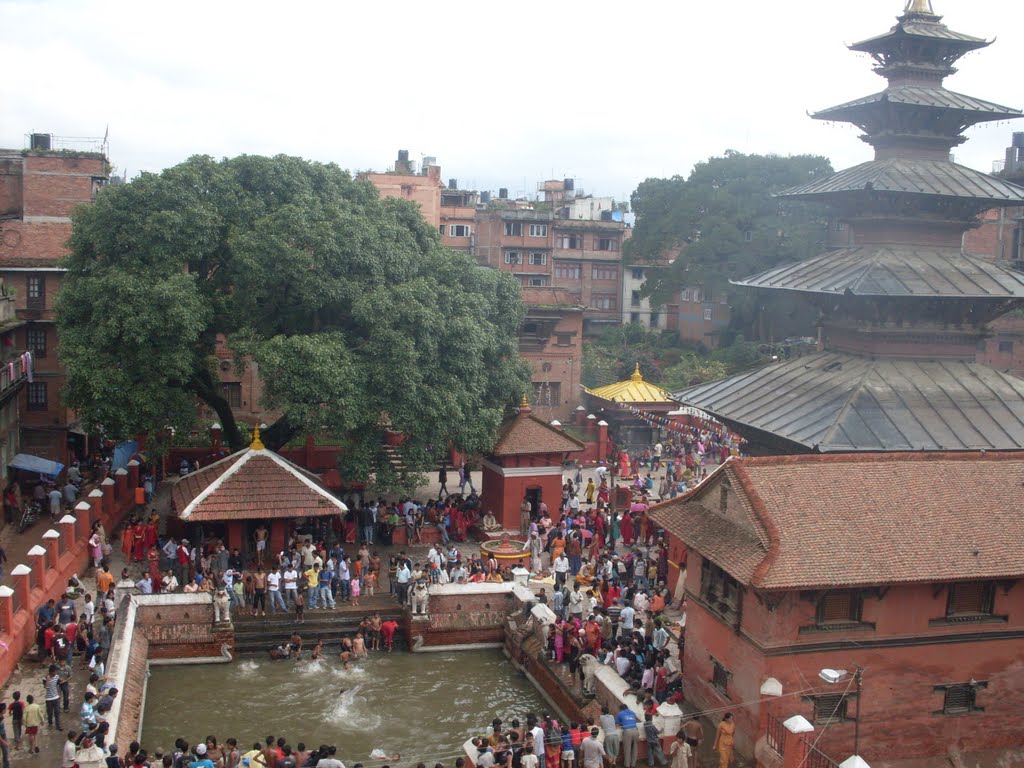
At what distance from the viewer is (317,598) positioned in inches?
1000

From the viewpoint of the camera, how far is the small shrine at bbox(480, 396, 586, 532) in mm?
31797

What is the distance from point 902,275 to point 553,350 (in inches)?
1093

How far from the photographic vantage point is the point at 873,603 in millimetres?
17344

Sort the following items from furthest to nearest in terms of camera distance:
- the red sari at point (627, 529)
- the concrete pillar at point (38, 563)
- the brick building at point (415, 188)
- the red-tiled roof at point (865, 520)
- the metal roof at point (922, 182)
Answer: the brick building at point (415, 188) → the red sari at point (627, 529) → the concrete pillar at point (38, 563) → the metal roof at point (922, 182) → the red-tiled roof at point (865, 520)

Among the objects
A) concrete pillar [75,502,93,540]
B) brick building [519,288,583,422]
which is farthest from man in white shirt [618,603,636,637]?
brick building [519,288,583,422]

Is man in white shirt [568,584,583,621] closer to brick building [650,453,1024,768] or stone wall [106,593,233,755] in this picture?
brick building [650,453,1024,768]

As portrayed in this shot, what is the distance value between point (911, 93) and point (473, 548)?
54.9 ft

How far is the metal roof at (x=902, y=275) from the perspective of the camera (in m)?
21.0

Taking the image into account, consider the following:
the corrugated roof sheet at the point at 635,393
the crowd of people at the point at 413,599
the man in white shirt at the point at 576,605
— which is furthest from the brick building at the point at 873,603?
the corrugated roof sheet at the point at 635,393

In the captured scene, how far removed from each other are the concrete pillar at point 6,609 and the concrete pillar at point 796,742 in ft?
46.4

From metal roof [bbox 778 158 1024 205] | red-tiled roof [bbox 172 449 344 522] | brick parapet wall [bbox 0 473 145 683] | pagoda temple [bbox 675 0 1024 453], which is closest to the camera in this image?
brick parapet wall [bbox 0 473 145 683]

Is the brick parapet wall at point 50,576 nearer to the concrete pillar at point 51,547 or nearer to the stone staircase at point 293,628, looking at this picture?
the concrete pillar at point 51,547

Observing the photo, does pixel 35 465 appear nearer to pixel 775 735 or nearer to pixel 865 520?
pixel 775 735

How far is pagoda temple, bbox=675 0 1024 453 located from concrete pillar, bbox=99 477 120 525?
656 inches
